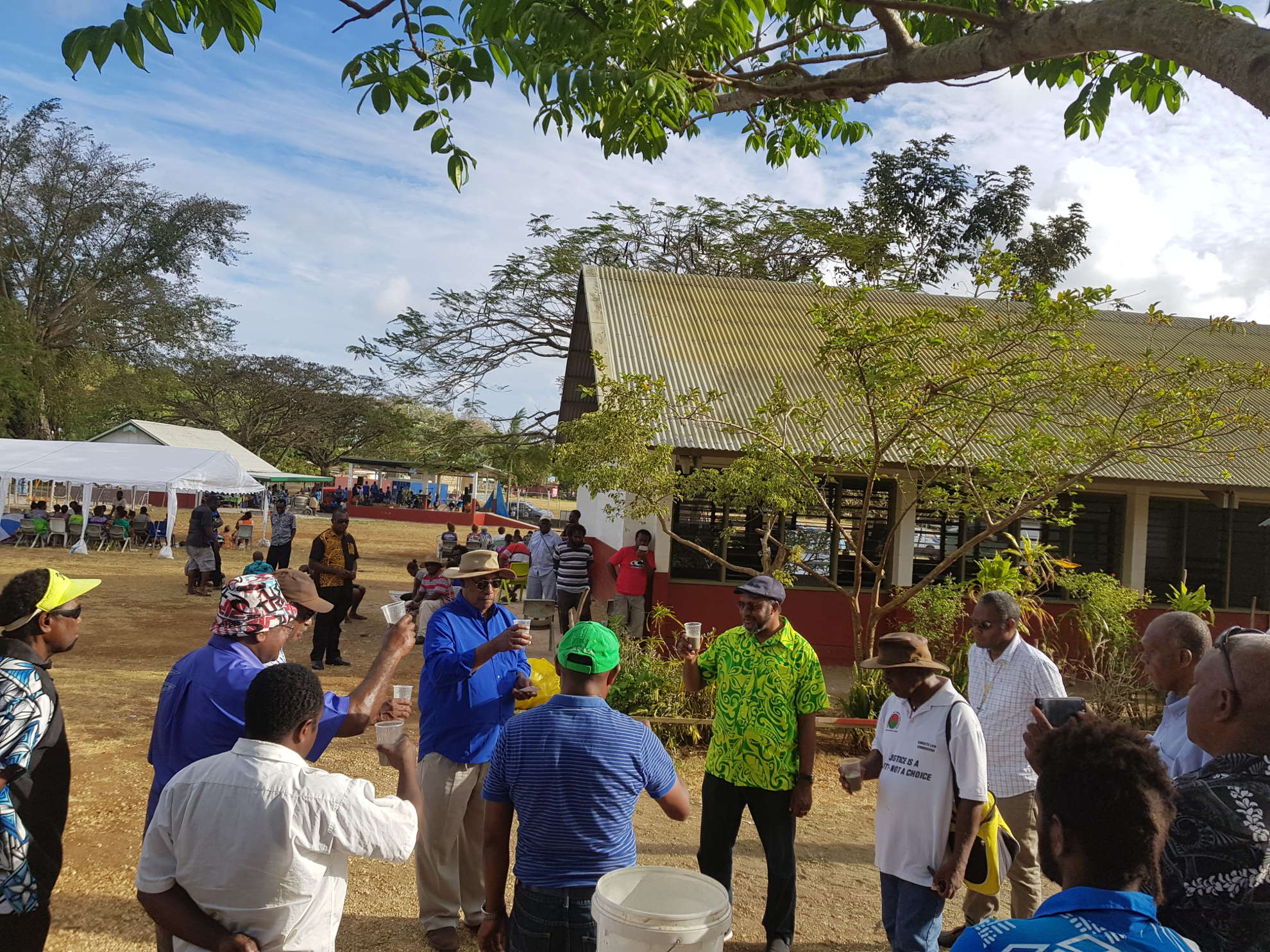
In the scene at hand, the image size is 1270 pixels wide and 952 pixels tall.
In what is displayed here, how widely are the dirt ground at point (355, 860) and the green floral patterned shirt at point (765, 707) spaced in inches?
38.7

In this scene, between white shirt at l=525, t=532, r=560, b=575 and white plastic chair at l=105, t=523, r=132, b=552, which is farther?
white plastic chair at l=105, t=523, r=132, b=552

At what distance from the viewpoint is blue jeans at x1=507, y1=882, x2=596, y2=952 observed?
2656mm

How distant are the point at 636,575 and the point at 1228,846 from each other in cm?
907

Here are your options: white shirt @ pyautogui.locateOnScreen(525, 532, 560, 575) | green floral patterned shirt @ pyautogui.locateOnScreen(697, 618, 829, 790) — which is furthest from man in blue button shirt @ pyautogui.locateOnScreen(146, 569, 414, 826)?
white shirt @ pyautogui.locateOnScreen(525, 532, 560, 575)

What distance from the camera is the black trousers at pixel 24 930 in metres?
2.68

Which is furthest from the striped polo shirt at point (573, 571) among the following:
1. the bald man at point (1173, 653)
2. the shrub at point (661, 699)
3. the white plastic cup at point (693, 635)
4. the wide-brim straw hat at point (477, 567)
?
the bald man at point (1173, 653)

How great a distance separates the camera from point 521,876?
272 centimetres

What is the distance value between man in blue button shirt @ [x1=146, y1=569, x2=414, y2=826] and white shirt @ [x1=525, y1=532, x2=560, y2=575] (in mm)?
9084

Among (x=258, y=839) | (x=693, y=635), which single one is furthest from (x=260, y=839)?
(x=693, y=635)

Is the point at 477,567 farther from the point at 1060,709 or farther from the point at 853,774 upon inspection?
the point at 1060,709

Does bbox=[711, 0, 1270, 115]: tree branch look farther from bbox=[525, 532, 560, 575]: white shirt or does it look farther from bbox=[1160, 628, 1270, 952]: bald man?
bbox=[525, 532, 560, 575]: white shirt

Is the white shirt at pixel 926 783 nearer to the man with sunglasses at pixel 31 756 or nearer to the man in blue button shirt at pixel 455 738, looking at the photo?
the man in blue button shirt at pixel 455 738

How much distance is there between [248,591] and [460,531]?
32.1 meters

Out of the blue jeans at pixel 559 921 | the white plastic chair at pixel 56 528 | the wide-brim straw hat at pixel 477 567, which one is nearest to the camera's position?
the blue jeans at pixel 559 921
